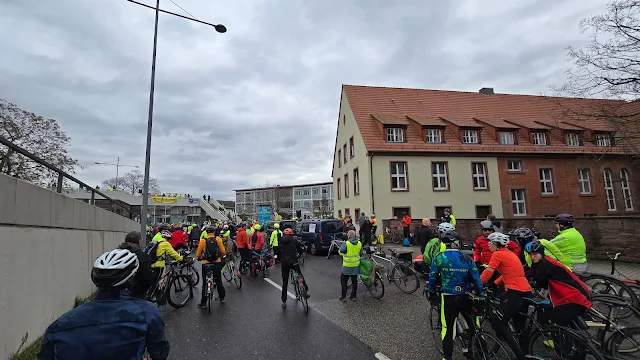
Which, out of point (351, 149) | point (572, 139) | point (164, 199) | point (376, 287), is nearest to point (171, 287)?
point (376, 287)

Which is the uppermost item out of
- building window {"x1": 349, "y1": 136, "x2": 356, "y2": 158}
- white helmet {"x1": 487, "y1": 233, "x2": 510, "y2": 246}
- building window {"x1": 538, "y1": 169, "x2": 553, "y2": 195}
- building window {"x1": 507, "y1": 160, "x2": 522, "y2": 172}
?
building window {"x1": 349, "y1": 136, "x2": 356, "y2": 158}

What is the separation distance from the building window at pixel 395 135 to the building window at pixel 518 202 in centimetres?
975

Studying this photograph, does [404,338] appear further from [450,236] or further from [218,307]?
[218,307]

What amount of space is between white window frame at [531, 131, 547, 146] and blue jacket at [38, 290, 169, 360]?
31.4 meters

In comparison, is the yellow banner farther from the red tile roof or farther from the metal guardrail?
the metal guardrail

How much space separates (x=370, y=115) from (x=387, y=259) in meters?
18.5

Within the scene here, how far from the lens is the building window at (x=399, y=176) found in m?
23.6

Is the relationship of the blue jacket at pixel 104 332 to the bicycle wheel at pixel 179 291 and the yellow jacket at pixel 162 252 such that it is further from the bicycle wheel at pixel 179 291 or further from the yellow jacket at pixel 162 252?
the bicycle wheel at pixel 179 291

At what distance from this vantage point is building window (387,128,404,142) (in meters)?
24.8

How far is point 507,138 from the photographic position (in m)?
26.4

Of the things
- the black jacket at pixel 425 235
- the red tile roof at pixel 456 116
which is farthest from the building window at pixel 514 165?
the black jacket at pixel 425 235

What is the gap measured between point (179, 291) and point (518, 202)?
83.4 feet

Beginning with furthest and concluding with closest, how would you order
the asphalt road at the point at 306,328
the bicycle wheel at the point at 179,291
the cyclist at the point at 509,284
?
1. the bicycle wheel at the point at 179,291
2. the asphalt road at the point at 306,328
3. the cyclist at the point at 509,284

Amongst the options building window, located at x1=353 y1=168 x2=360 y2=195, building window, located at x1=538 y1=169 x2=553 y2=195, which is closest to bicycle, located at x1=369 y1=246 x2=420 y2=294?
building window, located at x1=353 y1=168 x2=360 y2=195
